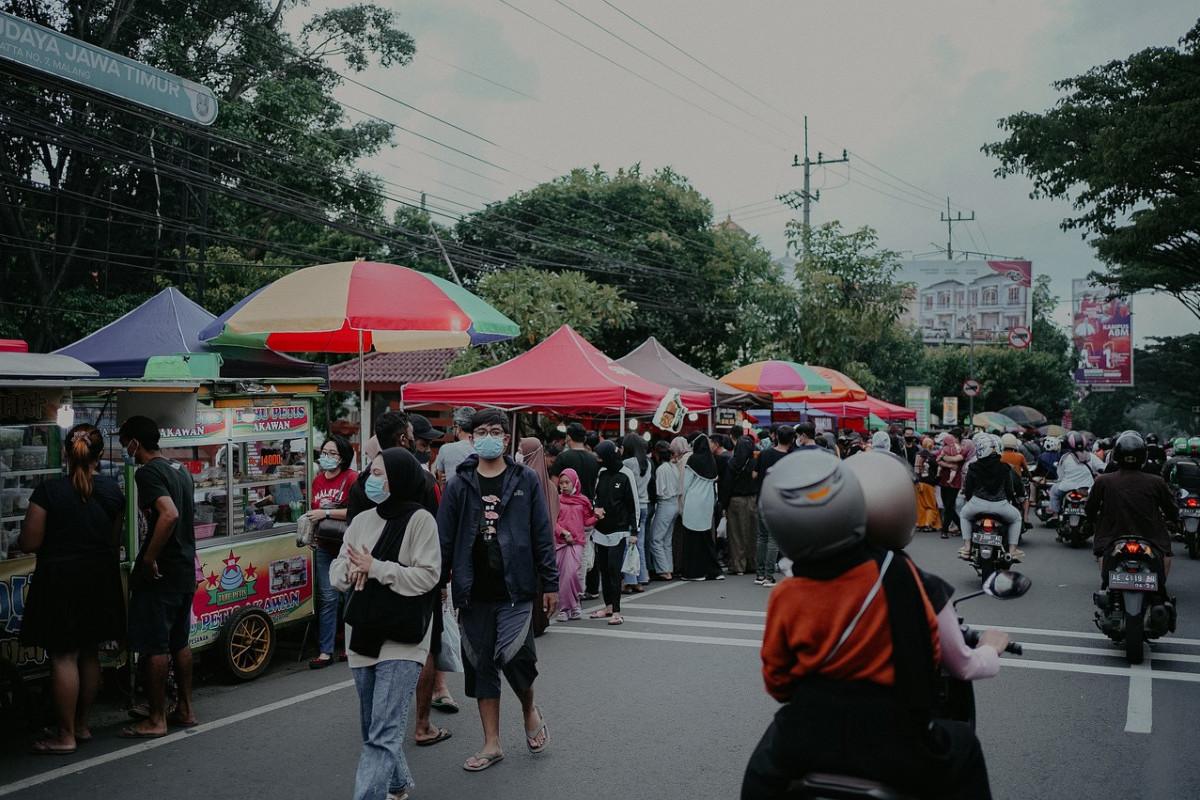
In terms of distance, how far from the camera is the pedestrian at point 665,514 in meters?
12.5

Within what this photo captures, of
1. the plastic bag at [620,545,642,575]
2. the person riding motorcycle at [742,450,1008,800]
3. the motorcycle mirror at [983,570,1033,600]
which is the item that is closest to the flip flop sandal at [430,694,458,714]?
the person riding motorcycle at [742,450,1008,800]

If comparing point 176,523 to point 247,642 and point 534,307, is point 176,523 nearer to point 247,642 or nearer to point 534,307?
point 247,642

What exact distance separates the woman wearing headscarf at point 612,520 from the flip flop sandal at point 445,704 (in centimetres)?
329

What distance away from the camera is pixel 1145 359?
45812 millimetres

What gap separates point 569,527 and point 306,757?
14.5ft

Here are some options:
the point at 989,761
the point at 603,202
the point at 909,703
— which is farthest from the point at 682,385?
the point at 603,202

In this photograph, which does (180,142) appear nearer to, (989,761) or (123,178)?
(123,178)

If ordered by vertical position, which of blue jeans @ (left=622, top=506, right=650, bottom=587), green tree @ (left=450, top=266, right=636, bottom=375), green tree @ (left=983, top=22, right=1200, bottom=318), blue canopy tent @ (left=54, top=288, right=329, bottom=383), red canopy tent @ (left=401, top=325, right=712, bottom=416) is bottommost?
blue jeans @ (left=622, top=506, right=650, bottom=587)

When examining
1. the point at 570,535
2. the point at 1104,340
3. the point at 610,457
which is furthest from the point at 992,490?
the point at 1104,340

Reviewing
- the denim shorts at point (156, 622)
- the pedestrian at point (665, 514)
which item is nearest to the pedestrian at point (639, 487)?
the pedestrian at point (665, 514)

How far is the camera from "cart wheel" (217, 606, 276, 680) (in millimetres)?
7309

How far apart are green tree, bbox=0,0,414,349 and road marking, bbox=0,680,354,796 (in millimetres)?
16206

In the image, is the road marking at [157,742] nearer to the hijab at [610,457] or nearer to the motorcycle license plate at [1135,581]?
the hijab at [610,457]

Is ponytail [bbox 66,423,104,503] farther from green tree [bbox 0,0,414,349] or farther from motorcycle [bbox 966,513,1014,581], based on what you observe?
green tree [bbox 0,0,414,349]
